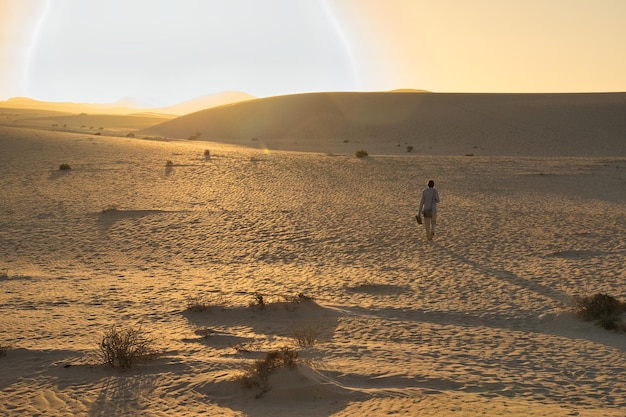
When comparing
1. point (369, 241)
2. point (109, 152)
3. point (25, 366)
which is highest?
point (109, 152)

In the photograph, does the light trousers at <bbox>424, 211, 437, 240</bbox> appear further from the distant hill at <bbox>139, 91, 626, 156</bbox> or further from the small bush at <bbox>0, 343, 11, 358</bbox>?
the distant hill at <bbox>139, 91, 626, 156</bbox>

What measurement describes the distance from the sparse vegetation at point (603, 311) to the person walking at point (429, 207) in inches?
236

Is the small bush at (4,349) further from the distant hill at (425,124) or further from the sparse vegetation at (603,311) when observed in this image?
the distant hill at (425,124)

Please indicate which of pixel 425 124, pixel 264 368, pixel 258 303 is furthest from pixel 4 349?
pixel 425 124

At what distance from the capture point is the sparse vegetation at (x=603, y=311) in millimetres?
8641

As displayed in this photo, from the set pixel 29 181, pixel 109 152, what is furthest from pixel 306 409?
pixel 109 152

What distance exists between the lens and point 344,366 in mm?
7238

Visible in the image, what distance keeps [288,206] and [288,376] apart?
42.1 ft

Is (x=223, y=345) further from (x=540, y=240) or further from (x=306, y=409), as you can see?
(x=540, y=240)

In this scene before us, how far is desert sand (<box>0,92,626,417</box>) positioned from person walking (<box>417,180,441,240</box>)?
0.48 metres

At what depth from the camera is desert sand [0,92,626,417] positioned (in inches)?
258

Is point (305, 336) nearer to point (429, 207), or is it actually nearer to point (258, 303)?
point (258, 303)

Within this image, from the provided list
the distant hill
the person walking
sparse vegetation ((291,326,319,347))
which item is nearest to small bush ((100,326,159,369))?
sparse vegetation ((291,326,319,347))

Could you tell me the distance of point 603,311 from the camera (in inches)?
349
